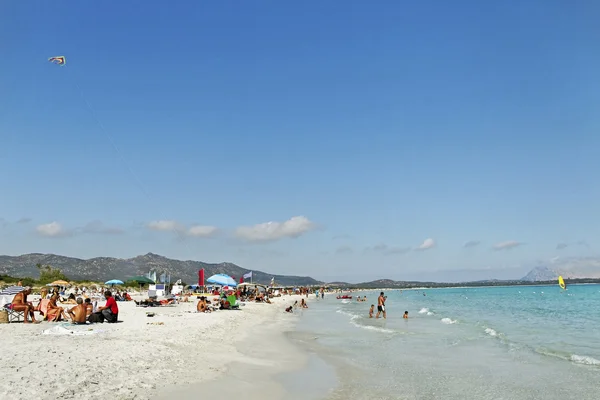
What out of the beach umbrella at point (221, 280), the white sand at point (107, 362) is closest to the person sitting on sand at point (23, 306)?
the white sand at point (107, 362)

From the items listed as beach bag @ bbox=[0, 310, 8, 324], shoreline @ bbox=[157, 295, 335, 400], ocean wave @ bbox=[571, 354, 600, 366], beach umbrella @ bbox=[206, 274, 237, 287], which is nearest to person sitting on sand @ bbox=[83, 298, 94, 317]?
beach bag @ bbox=[0, 310, 8, 324]

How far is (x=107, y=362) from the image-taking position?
28.5 ft

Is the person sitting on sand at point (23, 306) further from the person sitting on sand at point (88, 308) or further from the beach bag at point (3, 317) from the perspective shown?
the person sitting on sand at point (88, 308)

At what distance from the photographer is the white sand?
22.4 feet

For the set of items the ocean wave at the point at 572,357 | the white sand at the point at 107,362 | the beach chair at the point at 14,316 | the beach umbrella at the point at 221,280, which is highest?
the beach umbrella at the point at 221,280

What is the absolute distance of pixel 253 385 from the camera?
9055mm

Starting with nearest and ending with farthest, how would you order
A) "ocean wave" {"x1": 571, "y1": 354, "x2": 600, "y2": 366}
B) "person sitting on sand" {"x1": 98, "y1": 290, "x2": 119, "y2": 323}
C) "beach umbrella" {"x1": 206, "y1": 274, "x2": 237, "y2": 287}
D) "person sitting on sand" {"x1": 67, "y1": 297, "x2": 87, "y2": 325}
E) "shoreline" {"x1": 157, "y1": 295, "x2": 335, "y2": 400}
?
"shoreline" {"x1": 157, "y1": 295, "x2": 335, "y2": 400} < "ocean wave" {"x1": 571, "y1": 354, "x2": 600, "y2": 366} < "person sitting on sand" {"x1": 67, "y1": 297, "x2": 87, "y2": 325} < "person sitting on sand" {"x1": 98, "y1": 290, "x2": 119, "y2": 323} < "beach umbrella" {"x1": 206, "y1": 274, "x2": 237, "y2": 287}

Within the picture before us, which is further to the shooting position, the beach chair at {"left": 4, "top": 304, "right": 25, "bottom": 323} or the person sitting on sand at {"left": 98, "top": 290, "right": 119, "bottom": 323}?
the person sitting on sand at {"left": 98, "top": 290, "right": 119, "bottom": 323}

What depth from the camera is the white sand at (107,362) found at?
268 inches

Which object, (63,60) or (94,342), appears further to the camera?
(63,60)

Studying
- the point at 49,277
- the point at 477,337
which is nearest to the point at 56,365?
the point at 477,337

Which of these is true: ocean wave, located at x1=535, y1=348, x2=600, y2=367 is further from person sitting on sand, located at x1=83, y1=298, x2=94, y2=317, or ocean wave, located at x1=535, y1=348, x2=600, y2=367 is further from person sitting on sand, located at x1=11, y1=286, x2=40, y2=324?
person sitting on sand, located at x1=11, y1=286, x2=40, y2=324

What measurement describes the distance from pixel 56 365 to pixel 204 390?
2.56m

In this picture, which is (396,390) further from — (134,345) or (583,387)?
(134,345)
